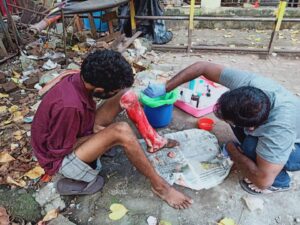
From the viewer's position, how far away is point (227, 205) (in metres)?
2.09

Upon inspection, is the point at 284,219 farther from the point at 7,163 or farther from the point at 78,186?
the point at 7,163

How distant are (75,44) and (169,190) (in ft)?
11.2

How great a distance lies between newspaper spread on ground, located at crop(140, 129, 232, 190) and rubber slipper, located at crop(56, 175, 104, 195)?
559 millimetres

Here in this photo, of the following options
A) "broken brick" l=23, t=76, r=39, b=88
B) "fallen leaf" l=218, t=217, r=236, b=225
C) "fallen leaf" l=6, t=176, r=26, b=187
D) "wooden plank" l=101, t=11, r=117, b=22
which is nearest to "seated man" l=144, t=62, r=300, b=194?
"fallen leaf" l=218, t=217, r=236, b=225

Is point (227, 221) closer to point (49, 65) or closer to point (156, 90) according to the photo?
point (156, 90)

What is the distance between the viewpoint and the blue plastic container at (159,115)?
269 centimetres

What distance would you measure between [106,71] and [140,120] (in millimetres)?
769

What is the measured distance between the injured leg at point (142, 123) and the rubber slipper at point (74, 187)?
62cm

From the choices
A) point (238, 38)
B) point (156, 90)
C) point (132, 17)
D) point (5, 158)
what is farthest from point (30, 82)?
point (238, 38)

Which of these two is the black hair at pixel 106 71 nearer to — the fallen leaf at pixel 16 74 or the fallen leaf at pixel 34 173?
the fallen leaf at pixel 34 173

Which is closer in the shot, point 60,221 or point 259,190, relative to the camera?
point 60,221

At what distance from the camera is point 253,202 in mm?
2092

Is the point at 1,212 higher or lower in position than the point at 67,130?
lower

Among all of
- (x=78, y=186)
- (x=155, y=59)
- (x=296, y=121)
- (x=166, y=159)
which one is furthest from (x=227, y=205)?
(x=155, y=59)
